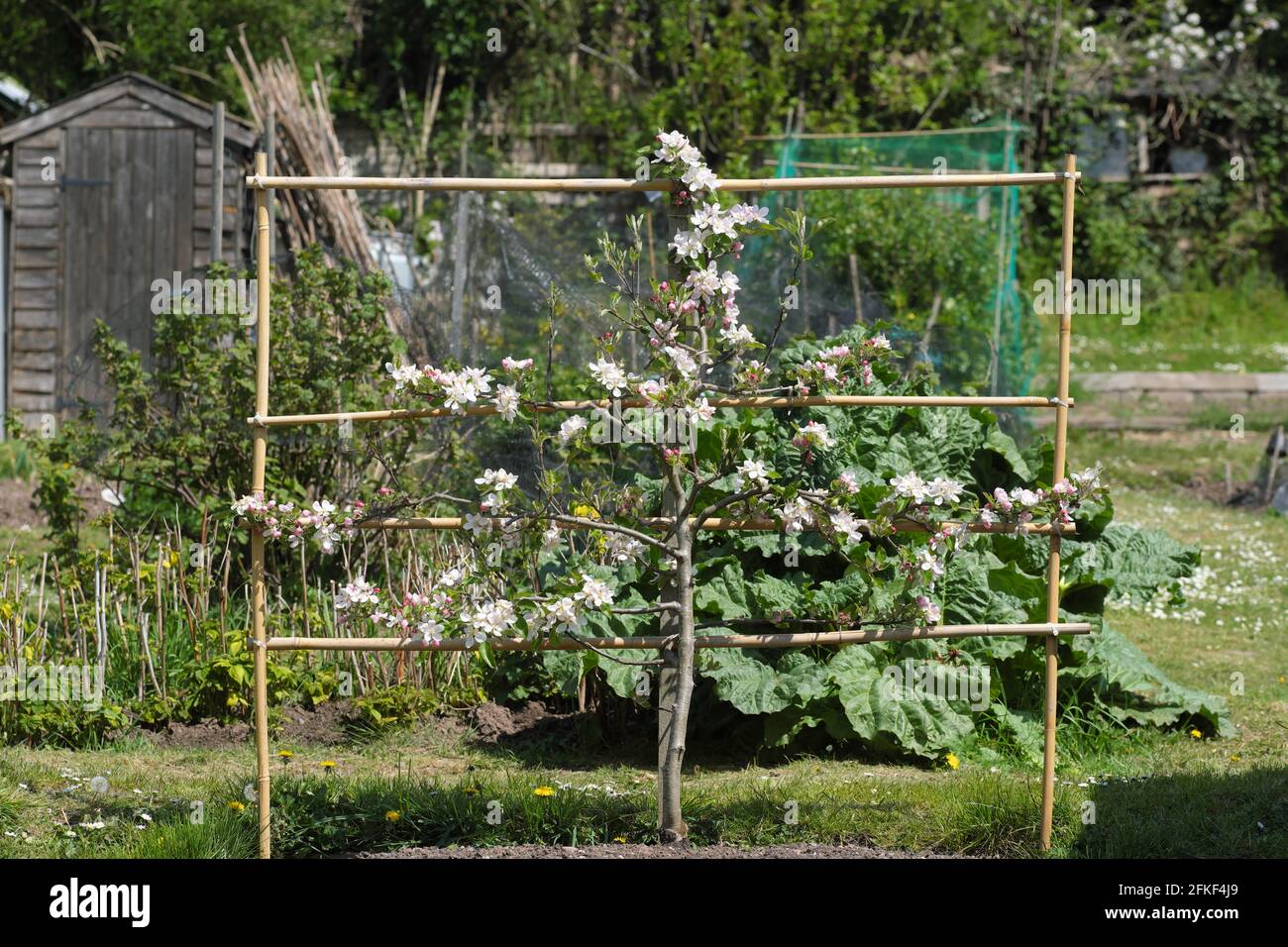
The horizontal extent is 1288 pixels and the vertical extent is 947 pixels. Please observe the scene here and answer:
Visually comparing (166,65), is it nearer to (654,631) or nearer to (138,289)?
(138,289)

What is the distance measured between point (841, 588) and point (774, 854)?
49.2 inches

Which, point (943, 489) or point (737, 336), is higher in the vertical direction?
point (737, 336)

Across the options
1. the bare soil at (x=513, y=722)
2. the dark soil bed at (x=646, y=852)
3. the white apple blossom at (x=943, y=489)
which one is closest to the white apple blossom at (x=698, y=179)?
the white apple blossom at (x=943, y=489)

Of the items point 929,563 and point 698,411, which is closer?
point 698,411

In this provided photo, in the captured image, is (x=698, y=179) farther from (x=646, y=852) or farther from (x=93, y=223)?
(x=93, y=223)

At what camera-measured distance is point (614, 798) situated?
4.08 metres

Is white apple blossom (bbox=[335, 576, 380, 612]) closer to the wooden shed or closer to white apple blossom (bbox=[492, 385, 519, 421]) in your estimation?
white apple blossom (bbox=[492, 385, 519, 421])

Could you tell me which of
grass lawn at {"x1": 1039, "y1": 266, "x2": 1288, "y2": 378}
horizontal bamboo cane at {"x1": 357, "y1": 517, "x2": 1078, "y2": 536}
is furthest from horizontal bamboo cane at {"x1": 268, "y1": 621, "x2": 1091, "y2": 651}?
grass lawn at {"x1": 1039, "y1": 266, "x2": 1288, "y2": 378}

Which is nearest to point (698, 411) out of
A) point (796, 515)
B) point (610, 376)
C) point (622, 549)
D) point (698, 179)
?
point (610, 376)

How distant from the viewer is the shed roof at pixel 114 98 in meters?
10.7

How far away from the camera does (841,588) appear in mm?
4688

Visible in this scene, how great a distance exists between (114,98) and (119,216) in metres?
0.88

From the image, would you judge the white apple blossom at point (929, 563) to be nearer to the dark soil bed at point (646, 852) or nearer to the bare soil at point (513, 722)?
the dark soil bed at point (646, 852)

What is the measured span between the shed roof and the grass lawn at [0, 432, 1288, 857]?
23.4 feet
